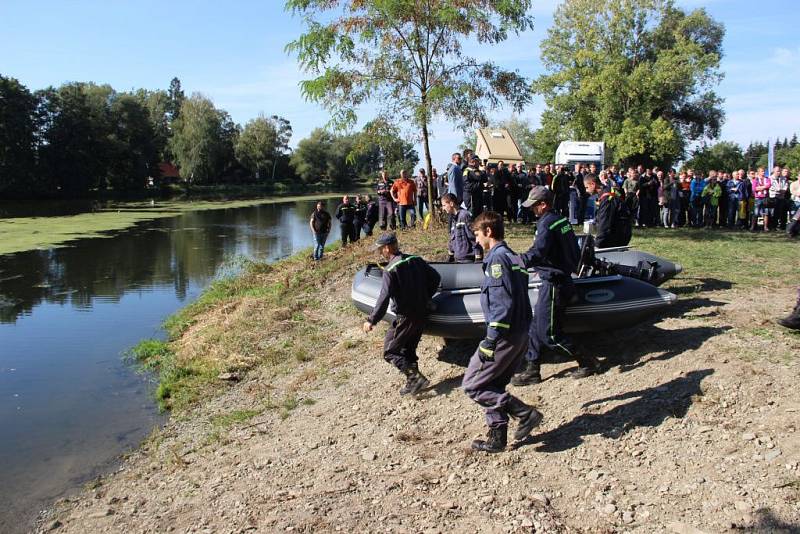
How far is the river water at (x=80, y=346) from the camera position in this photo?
22.4 feet

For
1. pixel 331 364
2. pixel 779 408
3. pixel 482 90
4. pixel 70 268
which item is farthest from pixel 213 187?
pixel 779 408

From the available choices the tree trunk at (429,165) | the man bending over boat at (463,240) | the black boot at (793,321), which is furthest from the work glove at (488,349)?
the tree trunk at (429,165)

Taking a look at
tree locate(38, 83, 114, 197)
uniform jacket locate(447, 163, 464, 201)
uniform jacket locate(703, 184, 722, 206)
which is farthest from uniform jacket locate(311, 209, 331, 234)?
tree locate(38, 83, 114, 197)

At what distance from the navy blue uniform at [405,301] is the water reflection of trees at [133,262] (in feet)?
33.5

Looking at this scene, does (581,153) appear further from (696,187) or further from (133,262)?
(133,262)

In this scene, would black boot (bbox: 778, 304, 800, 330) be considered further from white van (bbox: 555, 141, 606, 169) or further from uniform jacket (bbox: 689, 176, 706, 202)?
white van (bbox: 555, 141, 606, 169)

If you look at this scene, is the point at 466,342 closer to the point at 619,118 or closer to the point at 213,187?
the point at 619,118

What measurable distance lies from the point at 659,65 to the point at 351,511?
33305 mm

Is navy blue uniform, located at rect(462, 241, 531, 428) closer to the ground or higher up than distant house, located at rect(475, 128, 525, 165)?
closer to the ground

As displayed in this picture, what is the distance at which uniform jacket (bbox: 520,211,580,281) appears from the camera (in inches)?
216

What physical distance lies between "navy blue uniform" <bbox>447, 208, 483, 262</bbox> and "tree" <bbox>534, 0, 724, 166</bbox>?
87.5 feet

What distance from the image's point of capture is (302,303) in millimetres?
11188

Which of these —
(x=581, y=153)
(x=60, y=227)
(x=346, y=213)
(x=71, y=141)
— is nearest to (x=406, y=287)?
(x=346, y=213)

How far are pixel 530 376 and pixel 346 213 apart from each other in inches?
452
